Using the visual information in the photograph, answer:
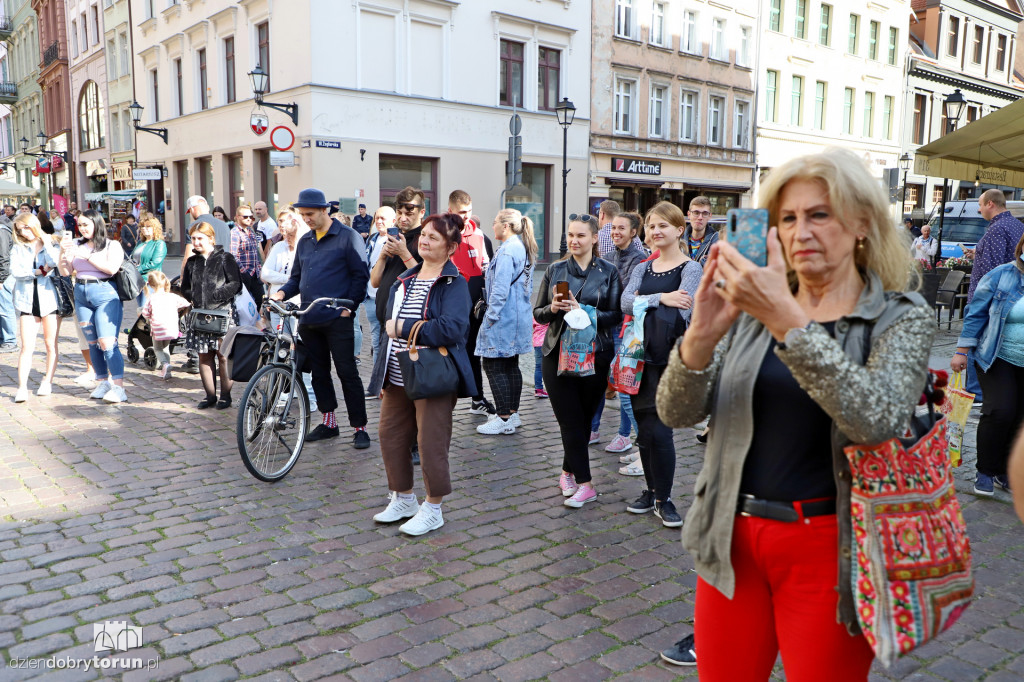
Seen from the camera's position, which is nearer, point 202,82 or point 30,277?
point 30,277

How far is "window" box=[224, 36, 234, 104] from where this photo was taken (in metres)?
25.5

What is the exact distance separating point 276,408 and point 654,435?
9.42 ft

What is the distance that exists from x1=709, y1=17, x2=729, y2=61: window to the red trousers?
33067 millimetres

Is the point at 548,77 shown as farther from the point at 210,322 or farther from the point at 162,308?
the point at 210,322

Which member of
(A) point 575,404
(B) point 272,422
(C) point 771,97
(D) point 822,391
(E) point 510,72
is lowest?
(B) point 272,422

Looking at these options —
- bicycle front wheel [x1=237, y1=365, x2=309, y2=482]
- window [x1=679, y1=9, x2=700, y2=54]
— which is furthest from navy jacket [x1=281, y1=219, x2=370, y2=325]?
window [x1=679, y1=9, x2=700, y2=54]

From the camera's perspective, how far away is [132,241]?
18594 millimetres

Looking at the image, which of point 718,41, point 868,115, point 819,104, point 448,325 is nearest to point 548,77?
point 718,41

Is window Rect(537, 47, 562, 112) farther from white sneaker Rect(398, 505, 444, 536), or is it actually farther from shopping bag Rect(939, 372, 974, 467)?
white sneaker Rect(398, 505, 444, 536)

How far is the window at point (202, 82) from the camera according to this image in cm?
2711

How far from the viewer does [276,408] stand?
5.97 meters

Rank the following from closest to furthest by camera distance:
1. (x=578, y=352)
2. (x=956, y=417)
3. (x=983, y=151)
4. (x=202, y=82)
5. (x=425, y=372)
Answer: (x=425, y=372) → (x=578, y=352) → (x=956, y=417) → (x=983, y=151) → (x=202, y=82)

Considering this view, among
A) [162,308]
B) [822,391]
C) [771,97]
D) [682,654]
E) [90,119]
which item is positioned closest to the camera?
[822,391]

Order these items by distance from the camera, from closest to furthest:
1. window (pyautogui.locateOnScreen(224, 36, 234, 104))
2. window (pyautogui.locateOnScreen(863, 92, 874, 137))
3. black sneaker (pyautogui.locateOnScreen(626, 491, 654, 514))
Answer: black sneaker (pyautogui.locateOnScreen(626, 491, 654, 514)) → window (pyautogui.locateOnScreen(224, 36, 234, 104)) → window (pyautogui.locateOnScreen(863, 92, 874, 137))
